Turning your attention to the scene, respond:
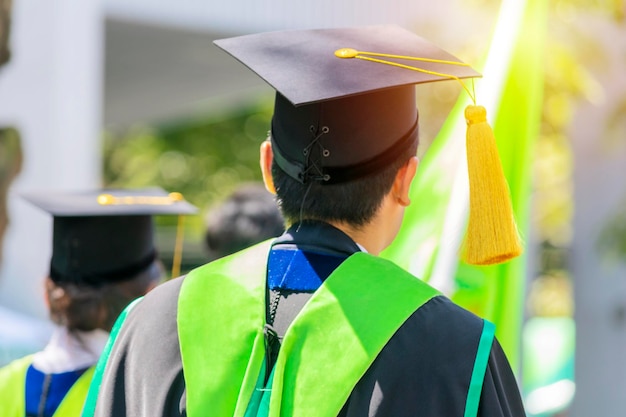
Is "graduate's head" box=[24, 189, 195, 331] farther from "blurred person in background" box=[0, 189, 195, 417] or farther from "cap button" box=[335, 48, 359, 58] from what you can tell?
"cap button" box=[335, 48, 359, 58]

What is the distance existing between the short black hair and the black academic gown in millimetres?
30

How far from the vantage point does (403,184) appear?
1.91 meters

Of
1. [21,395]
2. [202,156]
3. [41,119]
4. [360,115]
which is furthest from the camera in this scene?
[202,156]

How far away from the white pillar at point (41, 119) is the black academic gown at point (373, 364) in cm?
418

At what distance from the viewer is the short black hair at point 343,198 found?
186 centimetres

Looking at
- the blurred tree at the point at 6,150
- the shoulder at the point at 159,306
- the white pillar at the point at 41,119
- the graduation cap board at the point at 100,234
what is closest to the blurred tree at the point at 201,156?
the white pillar at the point at 41,119

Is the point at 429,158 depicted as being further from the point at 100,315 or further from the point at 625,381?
the point at 625,381

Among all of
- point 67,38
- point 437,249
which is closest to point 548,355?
point 67,38

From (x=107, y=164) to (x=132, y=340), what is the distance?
72.5 ft

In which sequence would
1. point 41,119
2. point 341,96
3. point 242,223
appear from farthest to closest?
point 41,119 < point 242,223 < point 341,96

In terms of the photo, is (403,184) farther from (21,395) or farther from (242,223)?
(242,223)

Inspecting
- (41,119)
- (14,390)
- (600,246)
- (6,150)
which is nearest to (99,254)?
(14,390)

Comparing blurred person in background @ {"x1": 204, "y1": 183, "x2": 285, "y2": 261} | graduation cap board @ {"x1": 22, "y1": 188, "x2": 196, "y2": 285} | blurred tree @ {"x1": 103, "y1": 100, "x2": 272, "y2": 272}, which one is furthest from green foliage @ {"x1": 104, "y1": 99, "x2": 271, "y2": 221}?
graduation cap board @ {"x1": 22, "y1": 188, "x2": 196, "y2": 285}

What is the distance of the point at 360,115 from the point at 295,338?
1.60 feet
